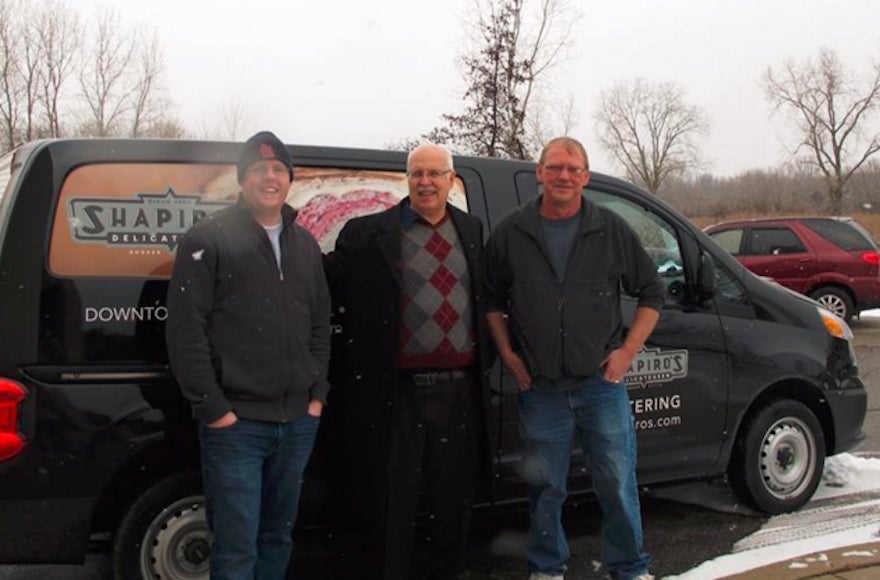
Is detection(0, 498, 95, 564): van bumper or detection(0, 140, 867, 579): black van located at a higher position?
detection(0, 140, 867, 579): black van

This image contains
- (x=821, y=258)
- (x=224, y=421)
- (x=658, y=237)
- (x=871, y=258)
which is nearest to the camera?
(x=224, y=421)

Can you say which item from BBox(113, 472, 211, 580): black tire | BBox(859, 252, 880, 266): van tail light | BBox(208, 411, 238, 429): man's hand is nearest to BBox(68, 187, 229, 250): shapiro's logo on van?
BBox(208, 411, 238, 429): man's hand

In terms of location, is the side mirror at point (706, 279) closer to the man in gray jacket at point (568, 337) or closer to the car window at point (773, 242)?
the man in gray jacket at point (568, 337)

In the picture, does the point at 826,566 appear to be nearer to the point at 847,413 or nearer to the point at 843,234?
the point at 847,413

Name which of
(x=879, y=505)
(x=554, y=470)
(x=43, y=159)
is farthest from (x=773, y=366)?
(x=43, y=159)

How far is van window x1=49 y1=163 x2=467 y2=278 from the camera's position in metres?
3.02

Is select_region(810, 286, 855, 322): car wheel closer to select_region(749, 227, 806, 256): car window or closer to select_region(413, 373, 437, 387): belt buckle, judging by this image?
select_region(749, 227, 806, 256): car window

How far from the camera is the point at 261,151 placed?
2.89 m

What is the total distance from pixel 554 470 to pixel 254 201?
1.62 m

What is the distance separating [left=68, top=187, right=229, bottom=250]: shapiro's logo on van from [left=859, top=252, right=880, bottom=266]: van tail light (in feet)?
38.0

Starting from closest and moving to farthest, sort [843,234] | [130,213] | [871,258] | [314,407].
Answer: [314,407]
[130,213]
[871,258]
[843,234]

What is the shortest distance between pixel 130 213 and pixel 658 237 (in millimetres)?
2567

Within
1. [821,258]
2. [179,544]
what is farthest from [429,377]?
[821,258]

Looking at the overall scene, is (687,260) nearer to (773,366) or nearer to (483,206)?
(773,366)
